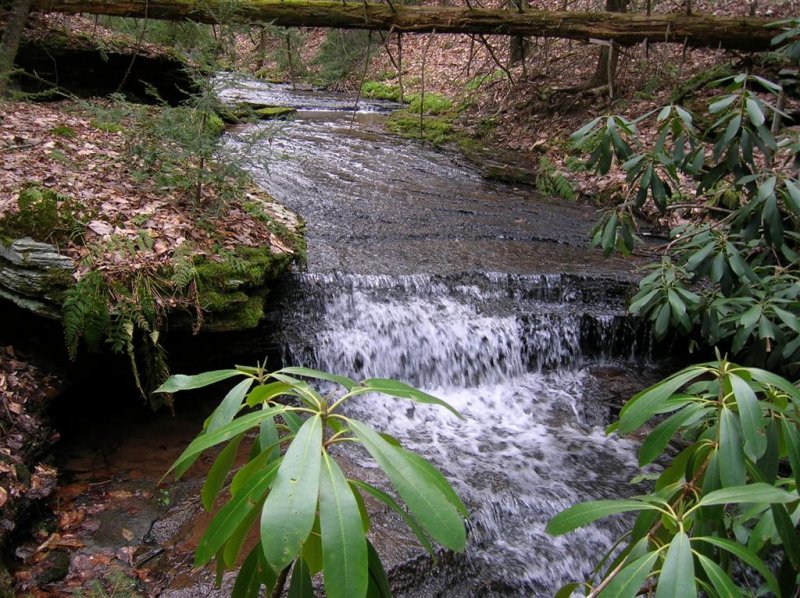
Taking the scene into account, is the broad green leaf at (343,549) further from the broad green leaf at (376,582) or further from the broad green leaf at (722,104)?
the broad green leaf at (722,104)

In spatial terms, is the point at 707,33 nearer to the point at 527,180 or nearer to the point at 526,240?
the point at 527,180

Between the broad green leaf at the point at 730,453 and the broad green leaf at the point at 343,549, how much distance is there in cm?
90

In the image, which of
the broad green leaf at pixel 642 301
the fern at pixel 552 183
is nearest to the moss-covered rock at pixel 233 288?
the broad green leaf at pixel 642 301

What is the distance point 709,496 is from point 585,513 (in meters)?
0.25

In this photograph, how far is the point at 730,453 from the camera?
1283mm

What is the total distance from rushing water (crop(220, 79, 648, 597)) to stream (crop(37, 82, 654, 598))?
0.02 meters

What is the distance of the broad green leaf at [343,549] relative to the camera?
0.82 meters

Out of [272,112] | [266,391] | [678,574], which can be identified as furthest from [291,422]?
[272,112]

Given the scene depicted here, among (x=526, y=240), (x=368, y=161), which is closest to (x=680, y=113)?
(x=526, y=240)

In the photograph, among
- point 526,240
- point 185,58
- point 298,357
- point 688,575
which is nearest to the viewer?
point 688,575

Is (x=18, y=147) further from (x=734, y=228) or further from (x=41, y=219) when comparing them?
(x=734, y=228)

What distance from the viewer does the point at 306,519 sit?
814 millimetres

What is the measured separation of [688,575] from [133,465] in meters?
3.76

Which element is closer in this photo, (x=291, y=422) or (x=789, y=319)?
(x=291, y=422)
